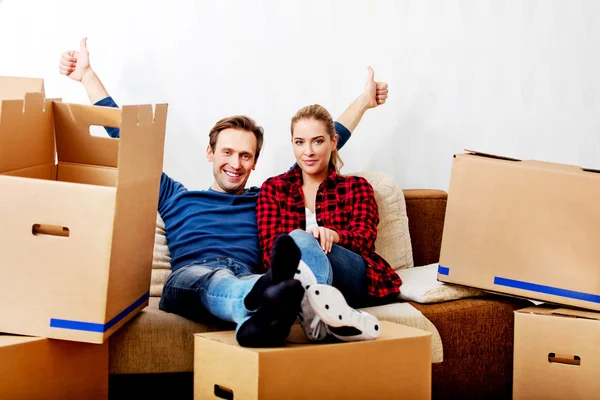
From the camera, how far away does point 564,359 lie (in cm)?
208

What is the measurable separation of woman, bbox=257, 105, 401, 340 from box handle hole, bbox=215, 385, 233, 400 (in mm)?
475

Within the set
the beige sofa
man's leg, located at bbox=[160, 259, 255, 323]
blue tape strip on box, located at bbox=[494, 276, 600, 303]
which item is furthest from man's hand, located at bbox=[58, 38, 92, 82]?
blue tape strip on box, located at bbox=[494, 276, 600, 303]

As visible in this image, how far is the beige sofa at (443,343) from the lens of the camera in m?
1.94

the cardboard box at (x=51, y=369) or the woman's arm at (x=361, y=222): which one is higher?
the woman's arm at (x=361, y=222)

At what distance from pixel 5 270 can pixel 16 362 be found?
200mm

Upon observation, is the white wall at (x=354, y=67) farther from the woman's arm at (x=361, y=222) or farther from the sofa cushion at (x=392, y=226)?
the woman's arm at (x=361, y=222)

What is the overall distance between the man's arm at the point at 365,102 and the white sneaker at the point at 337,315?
3.42 feet

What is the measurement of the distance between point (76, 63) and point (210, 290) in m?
1.02

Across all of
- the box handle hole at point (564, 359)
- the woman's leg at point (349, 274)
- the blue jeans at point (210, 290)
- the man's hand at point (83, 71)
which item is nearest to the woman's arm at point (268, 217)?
the blue jeans at point (210, 290)

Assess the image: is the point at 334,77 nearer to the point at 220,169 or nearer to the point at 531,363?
the point at 220,169

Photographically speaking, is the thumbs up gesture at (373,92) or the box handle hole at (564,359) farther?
the thumbs up gesture at (373,92)

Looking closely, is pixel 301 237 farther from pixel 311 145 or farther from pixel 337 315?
pixel 311 145

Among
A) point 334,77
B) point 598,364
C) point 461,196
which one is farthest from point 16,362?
point 334,77

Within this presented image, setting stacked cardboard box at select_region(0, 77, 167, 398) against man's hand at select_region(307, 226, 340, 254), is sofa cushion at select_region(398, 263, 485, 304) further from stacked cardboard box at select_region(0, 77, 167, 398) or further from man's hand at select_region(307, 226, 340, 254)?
stacked cardboard box at select_region(0, 77, 167, 398)
